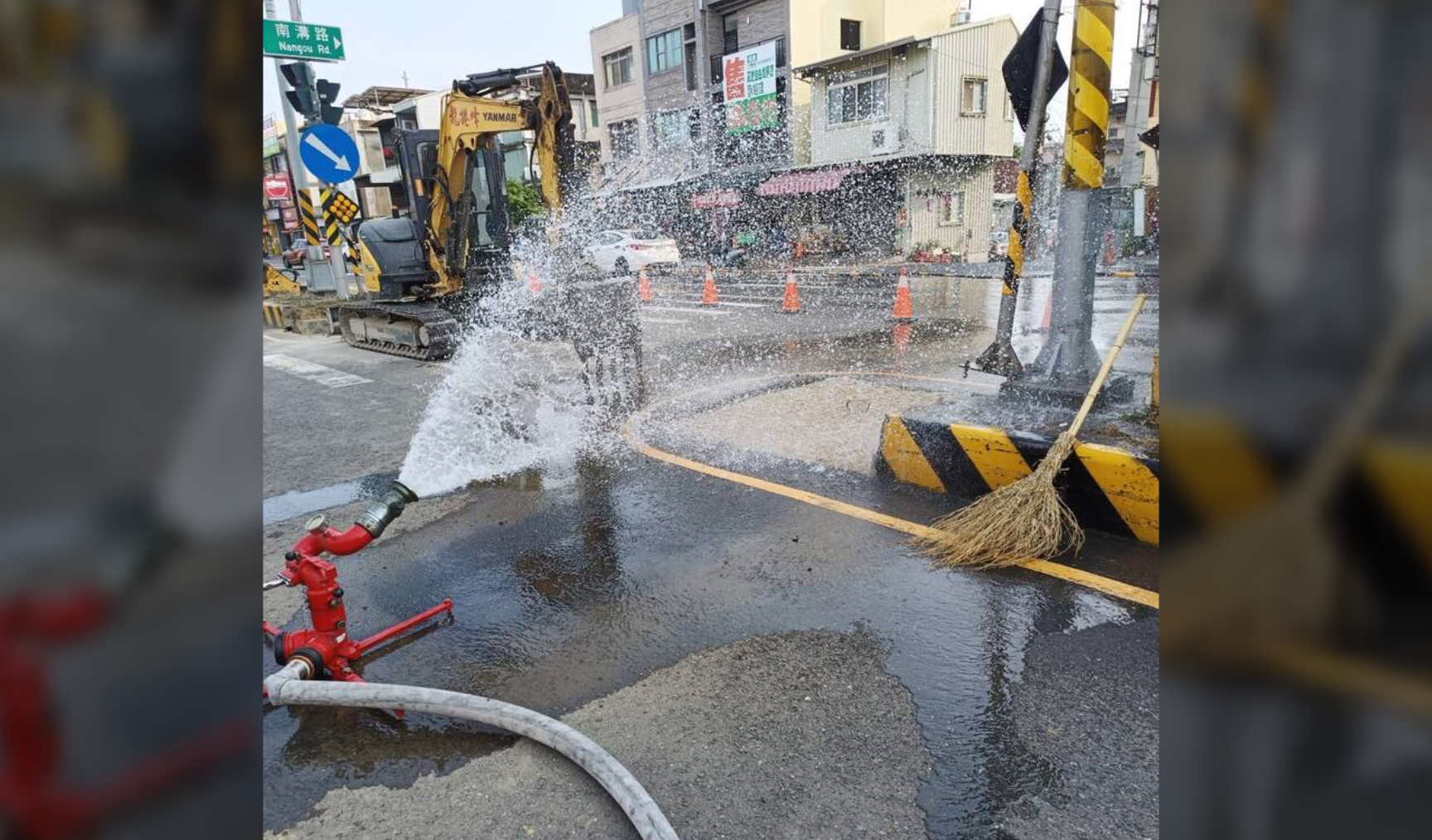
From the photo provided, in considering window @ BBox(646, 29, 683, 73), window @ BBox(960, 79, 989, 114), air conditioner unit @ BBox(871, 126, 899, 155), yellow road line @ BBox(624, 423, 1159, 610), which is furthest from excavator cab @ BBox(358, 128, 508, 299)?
window @ BBox(646, 29, 683, 73)

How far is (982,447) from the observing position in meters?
5.02

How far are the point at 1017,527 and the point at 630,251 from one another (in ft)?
68.4

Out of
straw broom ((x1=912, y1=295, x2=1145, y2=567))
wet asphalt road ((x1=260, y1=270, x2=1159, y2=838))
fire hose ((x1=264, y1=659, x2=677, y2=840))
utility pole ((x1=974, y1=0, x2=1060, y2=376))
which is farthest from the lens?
utility pole ((x1=974, y1=0, x2=1060, y2=376))

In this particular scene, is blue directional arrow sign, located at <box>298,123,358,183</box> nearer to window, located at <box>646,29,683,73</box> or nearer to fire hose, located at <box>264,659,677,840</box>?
fire hose, located at <box>264,659,677,840</box>

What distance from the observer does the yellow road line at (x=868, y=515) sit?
3.95 meters

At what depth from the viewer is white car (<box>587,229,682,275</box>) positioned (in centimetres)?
2358

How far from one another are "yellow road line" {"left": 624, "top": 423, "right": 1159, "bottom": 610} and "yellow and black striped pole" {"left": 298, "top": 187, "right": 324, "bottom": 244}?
1238 centimetres

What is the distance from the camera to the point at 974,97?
2762 cm

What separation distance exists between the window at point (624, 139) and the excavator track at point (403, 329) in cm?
2475

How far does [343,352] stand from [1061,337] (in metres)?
11.1

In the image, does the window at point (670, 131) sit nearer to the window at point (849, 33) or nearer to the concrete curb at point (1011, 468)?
the window at point (849, 33)

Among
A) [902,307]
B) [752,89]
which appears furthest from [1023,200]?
[752,89]

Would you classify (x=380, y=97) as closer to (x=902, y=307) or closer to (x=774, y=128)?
(x=774, y=128)

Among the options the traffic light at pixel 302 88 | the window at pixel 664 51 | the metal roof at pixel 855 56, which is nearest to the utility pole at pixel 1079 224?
the traffic light at pixel 302 88
